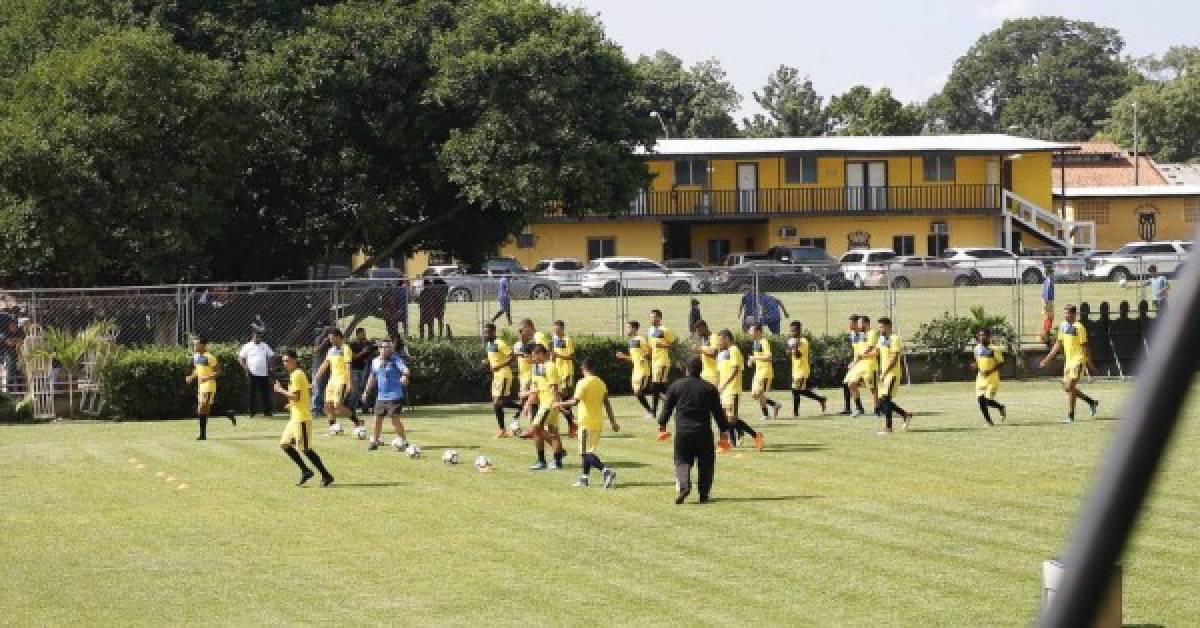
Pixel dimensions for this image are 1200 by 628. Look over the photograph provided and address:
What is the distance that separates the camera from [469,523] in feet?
60.4

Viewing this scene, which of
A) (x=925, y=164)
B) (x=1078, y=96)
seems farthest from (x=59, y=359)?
(x=1078, y=96)

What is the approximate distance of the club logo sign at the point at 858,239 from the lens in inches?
2881

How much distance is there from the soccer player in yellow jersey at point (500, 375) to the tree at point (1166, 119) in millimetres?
88356

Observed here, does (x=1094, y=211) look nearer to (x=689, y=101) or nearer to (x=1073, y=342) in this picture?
(x=689, y=101)

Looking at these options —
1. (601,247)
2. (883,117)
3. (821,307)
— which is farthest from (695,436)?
(883,117)

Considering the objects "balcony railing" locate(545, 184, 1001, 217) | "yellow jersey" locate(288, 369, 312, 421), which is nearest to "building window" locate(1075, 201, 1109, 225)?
"balcony railing" locate(545, 184, 1001, 217)

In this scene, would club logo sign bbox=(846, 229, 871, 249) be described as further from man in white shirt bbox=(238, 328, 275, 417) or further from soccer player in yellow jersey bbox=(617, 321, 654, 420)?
man in white shirt bbox=(238, 328, 275, 417)

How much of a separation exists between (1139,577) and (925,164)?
61456 mm

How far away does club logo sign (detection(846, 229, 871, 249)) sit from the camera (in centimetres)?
7319

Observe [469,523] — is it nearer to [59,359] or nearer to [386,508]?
[386,508]

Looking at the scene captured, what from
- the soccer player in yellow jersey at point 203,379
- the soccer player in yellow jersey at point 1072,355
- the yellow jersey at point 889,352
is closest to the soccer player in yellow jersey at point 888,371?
the yellow jersey at point 889,352

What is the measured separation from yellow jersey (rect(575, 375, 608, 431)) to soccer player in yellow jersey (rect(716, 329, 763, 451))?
4.35 meters

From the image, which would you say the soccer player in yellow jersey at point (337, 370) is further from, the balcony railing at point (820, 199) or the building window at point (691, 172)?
the building window at point (691, 172)

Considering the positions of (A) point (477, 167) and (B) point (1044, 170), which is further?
(B) point (1044, 170)
